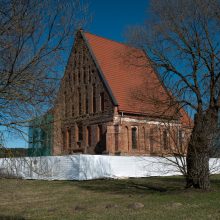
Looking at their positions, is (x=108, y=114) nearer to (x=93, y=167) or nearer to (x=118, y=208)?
(x=93, y=167)

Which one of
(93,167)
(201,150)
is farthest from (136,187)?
(93,167)

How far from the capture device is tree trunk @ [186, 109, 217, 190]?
1313 cm

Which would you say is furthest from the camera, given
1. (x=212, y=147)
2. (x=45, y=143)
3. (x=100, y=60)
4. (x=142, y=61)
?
(x=100, y=60)

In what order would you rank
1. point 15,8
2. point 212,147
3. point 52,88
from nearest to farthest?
1. point 15,8
2. point 52,88
3. point 212,147

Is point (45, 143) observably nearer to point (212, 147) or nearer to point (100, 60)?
point (212, 147)

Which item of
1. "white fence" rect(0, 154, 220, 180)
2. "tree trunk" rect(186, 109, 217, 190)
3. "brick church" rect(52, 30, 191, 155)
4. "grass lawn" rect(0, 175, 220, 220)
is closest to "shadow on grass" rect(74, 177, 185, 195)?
"tree trunk" rect(186, 109, 217, 190)

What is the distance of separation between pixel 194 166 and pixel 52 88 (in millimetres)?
8102

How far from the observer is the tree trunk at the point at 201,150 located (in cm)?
1313

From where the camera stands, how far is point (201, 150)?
520 inches

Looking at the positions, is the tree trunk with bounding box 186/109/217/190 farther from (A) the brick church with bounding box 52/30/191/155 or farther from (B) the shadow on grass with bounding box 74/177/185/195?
(A) the brick church with bounding box 52/30/191/155

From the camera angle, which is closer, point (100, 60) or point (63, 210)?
point (63, 210)

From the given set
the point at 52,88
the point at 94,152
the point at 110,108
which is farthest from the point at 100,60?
the point at 52,88

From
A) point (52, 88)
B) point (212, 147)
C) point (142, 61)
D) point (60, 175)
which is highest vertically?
point (142, 61)

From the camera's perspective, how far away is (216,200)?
11.1 meters
